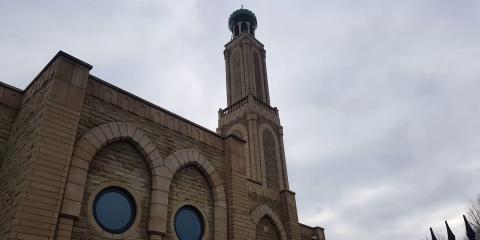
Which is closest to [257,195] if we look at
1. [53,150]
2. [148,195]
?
[148,195]

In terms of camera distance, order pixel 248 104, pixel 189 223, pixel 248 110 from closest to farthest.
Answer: pixel 189 223 → pixel 248 110 → pixel 248 104

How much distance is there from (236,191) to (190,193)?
1811 mm

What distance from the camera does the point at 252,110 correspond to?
89.5ft

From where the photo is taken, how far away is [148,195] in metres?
10.3

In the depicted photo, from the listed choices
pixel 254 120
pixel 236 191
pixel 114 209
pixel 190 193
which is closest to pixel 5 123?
pixel 114 209

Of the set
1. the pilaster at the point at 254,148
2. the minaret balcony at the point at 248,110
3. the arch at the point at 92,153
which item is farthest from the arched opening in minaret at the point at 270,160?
the arch at the point at 92,153

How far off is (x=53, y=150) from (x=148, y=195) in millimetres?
2963

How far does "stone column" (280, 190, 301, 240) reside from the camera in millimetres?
17841

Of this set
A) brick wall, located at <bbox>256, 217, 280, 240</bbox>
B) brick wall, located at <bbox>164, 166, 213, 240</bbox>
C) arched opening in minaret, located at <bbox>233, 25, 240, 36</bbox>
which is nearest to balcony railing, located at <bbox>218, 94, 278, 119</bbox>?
arched opening in minaret, located at <bbox>233, 25, 240, 36</bbox>

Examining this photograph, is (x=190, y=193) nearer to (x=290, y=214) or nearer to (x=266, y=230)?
(x=266, y=230)

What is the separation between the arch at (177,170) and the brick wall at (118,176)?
0.28 meters

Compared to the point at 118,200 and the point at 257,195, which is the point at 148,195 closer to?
the point at 118,200

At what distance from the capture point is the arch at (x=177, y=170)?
1023 cm

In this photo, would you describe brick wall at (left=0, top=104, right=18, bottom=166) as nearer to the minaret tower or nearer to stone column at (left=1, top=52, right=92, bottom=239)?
stone column at (left=1, top=52, right=92, bottom=239)
